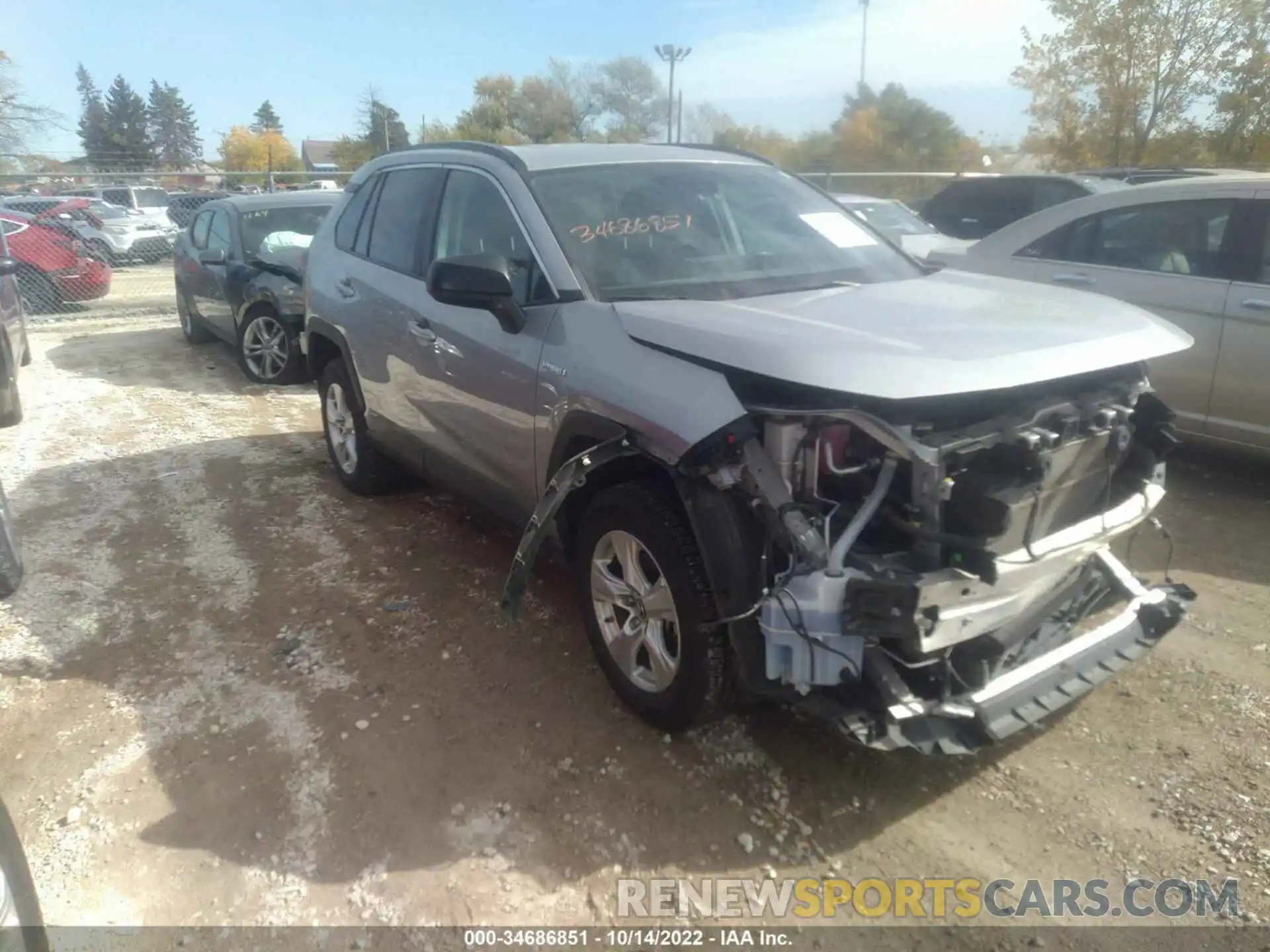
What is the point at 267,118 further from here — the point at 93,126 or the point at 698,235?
the point at 698,235

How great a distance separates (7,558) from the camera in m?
3.02

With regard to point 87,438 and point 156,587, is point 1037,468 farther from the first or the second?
point 87,438

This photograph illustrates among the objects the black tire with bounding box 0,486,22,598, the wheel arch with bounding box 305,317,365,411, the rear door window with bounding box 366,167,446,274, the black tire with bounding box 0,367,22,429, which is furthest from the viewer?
the black tire with bounding box 0,367,22,429

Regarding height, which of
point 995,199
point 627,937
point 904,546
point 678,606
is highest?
point 995,199

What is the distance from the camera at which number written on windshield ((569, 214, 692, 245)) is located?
3.55m

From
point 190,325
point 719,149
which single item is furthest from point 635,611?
point 190,325

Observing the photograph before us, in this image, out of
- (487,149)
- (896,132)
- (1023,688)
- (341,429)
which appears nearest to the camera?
(1023,688)

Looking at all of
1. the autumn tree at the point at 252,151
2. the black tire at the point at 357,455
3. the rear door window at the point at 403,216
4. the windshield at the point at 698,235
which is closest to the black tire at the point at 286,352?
the black tire at the point at 357,455

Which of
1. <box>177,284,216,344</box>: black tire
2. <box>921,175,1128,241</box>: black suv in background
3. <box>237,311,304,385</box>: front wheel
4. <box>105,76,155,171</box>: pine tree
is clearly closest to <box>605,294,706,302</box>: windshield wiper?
<box>237,311,304,385</box>: front wheel

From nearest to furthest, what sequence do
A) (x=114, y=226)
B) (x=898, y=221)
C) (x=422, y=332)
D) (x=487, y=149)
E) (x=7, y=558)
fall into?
(x=7, y=558)
(x=487, y=149)
(x=422, y=332)
(x=898, y=221)
(x=114, y=226)

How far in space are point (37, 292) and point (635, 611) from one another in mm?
13995

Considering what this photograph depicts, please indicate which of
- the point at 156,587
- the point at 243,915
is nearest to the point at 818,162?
the point at 156,587

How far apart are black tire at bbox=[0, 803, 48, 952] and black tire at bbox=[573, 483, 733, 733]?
175 centimetres

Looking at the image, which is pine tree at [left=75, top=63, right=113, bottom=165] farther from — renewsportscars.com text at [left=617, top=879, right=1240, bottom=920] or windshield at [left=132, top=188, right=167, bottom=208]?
renewsportscars.com text at [left=617, top=879, right=1240, bottom=920]
